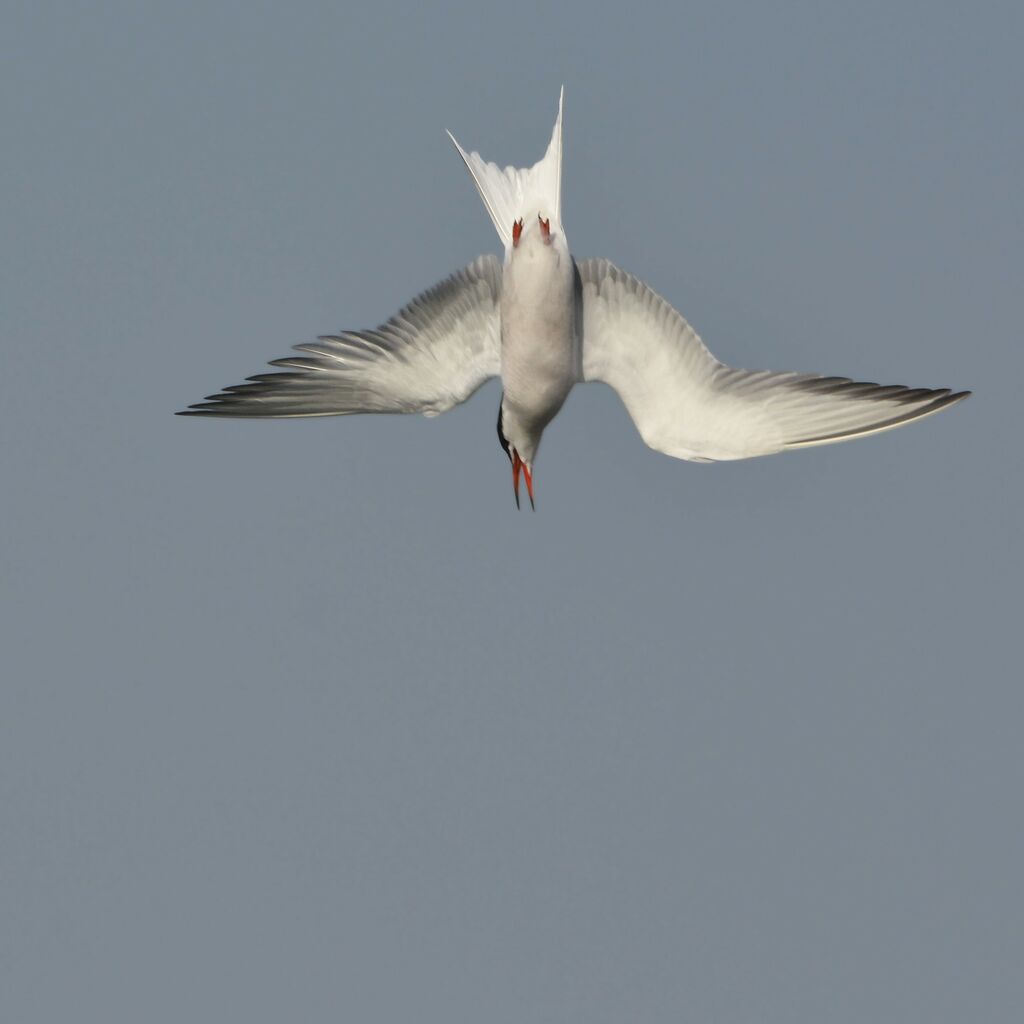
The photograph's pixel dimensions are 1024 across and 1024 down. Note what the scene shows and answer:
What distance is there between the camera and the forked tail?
45.6 ft

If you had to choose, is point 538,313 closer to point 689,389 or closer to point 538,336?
point 538,336

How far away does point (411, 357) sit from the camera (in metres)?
14.4

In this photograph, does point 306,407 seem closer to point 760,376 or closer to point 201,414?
point 201,414

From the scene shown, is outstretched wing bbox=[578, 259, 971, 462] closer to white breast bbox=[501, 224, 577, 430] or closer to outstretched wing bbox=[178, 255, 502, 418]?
white breast bbox=[501, 224, 577, 430]

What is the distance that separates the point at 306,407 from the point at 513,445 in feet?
5.00

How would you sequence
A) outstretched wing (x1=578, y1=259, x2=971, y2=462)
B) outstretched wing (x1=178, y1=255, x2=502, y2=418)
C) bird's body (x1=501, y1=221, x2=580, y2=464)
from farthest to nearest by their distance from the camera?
outstretched wing (x1=178, y1=255, x2=502, y2=418) → outstretched wing (x1=578, y1=259, x2=971, y2=462) → bird's body (x1=501, y1=221, x2=580, y2=464)

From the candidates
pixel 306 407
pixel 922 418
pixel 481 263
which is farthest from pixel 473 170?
pixel 922 418

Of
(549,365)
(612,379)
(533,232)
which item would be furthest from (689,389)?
(533,232)

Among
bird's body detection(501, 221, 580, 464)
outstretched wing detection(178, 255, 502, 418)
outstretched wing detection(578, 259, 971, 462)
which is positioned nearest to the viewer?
bird's body detection(501, 221, 580, 464)

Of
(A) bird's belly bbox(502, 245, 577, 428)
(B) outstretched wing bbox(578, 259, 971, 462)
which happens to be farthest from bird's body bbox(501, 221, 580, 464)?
(B) outstretched wing bbox(578, 259, 971, 462)

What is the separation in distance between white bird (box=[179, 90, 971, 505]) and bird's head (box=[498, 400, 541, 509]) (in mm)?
125

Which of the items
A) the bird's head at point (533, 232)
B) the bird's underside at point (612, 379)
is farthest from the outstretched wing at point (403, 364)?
the bird's head at point (533, 232)

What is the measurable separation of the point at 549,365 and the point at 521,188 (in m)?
1.17

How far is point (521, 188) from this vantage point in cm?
1406
